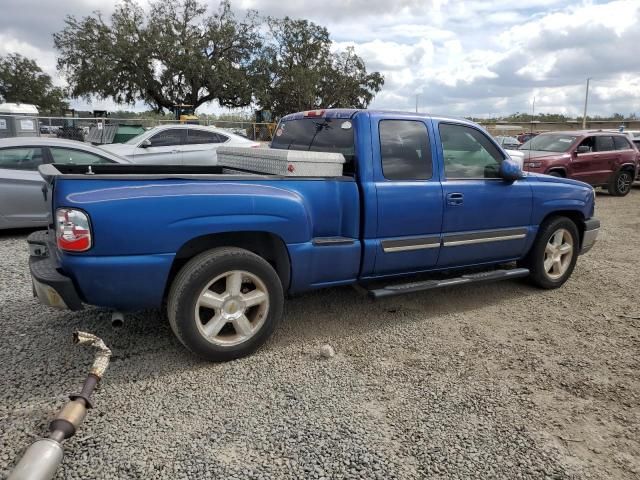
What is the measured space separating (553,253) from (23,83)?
5969 cm

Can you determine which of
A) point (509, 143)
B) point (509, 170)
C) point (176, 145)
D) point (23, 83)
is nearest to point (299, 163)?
point (509, 170)

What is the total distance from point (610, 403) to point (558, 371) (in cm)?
42

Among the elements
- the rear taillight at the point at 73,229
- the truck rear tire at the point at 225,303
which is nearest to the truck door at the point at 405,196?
the truck rear tire at the point at 225,303

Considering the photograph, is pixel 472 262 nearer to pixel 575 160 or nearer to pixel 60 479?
pixel 60 479

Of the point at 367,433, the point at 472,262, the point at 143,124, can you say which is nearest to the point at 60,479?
the point at 367,433

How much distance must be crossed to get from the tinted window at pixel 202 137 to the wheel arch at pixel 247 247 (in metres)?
8.37

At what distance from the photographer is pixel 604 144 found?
12.9 metres

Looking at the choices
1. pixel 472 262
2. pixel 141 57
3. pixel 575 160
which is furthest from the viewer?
pixel 141 57

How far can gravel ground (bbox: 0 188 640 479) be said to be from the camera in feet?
8.29

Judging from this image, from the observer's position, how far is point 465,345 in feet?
12.8

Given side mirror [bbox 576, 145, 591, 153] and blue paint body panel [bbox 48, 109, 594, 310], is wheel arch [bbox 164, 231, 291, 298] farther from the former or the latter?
side mirror [bbox 576, 145, 591, 153]

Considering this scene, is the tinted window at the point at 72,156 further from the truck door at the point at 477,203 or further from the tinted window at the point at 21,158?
the truck door at the point at 477,203

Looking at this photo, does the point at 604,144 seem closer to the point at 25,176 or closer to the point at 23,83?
the point at 25,176

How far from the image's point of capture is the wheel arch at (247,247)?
3.37 metres
